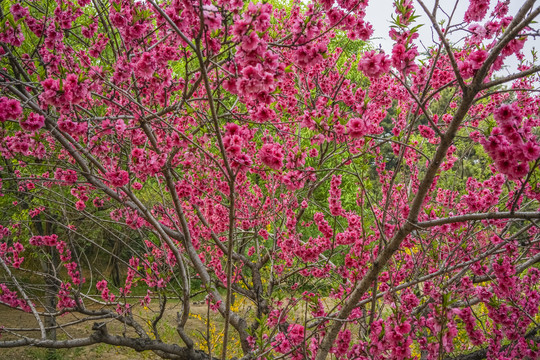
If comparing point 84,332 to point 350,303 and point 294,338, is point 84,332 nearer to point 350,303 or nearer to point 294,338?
point 294,338

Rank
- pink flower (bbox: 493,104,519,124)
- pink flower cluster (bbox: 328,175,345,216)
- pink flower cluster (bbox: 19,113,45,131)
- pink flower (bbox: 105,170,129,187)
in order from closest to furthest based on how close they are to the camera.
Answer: pink flower (bbox: 493,104,519,124)
pink flower cluster (bbox: 19,113,45,131)
pink flower (bbox: 105,170,129,187)
pink flower cluster (bbox: 328,175,345,216)

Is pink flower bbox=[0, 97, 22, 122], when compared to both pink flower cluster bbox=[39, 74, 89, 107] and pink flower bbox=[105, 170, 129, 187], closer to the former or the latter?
pink flower cluster bbox=[39, 74, 89, 107]

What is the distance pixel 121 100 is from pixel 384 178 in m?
3.20

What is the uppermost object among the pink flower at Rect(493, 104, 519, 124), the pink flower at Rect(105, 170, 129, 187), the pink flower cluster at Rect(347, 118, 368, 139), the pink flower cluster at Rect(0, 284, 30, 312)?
the pink flower cluster at Rect(347, 118, 368, 139)

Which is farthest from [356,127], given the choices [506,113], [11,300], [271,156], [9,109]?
[11,300]

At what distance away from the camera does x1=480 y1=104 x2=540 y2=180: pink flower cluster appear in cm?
164

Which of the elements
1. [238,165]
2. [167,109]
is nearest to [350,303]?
[238,165]

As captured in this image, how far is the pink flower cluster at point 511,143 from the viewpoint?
5.39 feet

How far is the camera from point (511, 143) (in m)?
1.70

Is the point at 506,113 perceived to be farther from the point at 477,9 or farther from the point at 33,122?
the point at 33,122

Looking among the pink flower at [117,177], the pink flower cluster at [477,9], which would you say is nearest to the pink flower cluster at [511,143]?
the pink flower cluster at [477,9]

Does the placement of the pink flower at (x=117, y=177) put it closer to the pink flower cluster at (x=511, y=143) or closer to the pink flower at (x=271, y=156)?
the pink flower at (x=271, y=156)

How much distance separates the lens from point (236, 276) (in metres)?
5.23

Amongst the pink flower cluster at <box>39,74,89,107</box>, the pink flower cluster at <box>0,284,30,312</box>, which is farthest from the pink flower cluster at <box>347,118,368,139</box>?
the pink flower cluster at <box>0,284,30,312</box>
